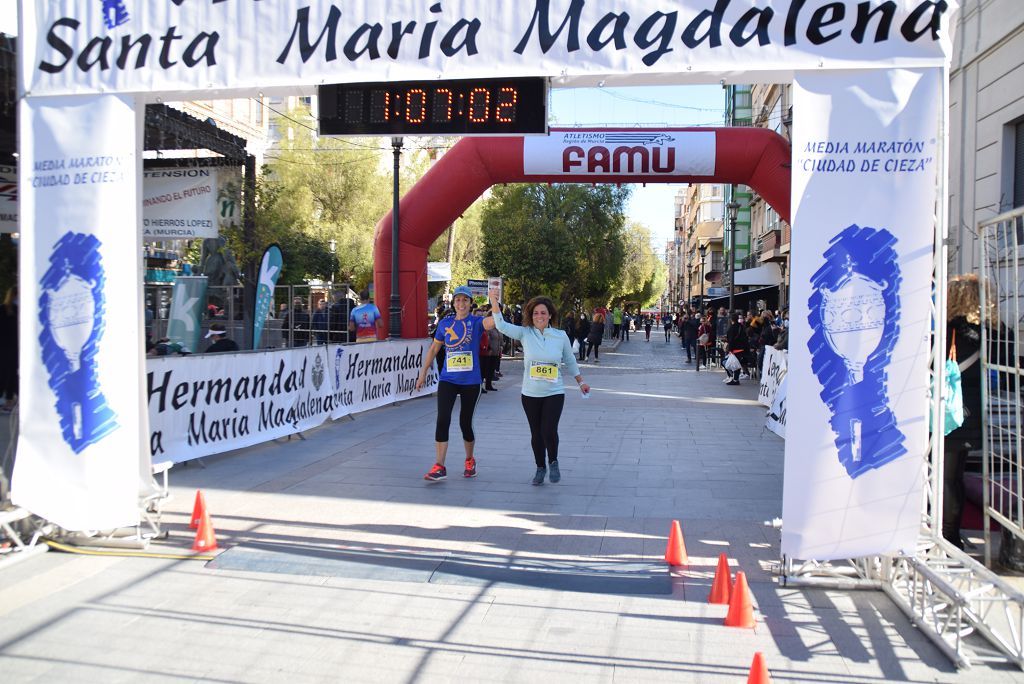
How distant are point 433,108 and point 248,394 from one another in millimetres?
4979

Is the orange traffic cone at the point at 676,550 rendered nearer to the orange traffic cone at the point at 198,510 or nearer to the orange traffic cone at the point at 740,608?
the orange traffic cone at the point at 740,608

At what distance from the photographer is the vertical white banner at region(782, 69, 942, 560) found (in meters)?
4.70

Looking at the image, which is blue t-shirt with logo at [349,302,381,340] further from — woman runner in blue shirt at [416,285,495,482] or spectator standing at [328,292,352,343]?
woman runner in blue shirt at [416,285,495,482]

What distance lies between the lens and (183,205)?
12422mm

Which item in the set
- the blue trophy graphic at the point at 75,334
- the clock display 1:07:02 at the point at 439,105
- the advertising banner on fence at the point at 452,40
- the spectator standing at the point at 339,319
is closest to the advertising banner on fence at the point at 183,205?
the spectator standing at the point at 339,319

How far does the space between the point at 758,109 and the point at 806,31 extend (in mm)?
37909

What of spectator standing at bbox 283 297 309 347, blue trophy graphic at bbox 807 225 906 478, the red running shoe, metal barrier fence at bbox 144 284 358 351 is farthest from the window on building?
spectator standing at bbox 283 297 309 347

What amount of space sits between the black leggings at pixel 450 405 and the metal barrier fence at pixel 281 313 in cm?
756

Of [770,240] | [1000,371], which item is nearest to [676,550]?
[1000,371]

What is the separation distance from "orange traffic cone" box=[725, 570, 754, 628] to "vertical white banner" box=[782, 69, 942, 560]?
585 mm

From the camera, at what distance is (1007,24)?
12375 millimetres

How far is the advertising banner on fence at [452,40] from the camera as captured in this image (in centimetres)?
483

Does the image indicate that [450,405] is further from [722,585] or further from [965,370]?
[965,370]

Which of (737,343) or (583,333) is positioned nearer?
(737,343)
